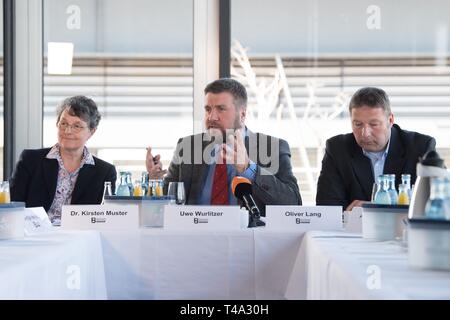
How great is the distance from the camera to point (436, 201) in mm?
1982

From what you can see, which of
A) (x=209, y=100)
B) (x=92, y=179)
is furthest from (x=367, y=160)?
(x=92, y=179)

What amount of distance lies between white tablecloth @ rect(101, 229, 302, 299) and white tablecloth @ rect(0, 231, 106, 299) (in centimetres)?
9

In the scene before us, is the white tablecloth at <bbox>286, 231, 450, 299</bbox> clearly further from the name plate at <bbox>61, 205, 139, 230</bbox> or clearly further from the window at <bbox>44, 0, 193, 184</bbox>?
the window at <bbox>44, 0, 193, 184</bbox>

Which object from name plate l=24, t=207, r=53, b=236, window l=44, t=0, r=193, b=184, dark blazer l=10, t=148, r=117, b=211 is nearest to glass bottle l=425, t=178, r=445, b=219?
name plate l=24, t=207, r=53, b=236

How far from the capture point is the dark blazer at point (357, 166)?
4105mm

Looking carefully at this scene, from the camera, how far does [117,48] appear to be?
230 inches

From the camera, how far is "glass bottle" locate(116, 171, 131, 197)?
3.45 metres

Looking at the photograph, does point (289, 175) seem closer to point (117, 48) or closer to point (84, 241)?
point (84, 241)

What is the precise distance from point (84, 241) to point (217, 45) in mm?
3065

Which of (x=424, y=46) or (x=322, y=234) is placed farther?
(x=424, y=46)

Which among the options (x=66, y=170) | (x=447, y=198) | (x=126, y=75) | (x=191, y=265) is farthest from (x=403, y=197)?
(x=126, y=75)

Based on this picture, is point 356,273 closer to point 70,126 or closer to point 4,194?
point 4,194

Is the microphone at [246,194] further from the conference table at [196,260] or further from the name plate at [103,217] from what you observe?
the name plate at [103,217]

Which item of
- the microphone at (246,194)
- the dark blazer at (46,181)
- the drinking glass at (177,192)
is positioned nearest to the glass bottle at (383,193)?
the microphone at (246,194)
